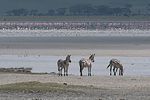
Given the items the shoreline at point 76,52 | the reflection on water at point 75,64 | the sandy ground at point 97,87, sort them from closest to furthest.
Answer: the sandy ground at point 97,87 → the reflection on water at point 75,64 → the shoreline at point 76,52

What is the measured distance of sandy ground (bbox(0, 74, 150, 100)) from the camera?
18672mm

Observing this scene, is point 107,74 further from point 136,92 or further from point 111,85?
point 136,92

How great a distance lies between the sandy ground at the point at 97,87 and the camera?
1867 centimetres

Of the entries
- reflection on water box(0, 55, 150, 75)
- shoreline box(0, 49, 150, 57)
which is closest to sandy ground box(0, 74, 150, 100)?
reflection on water box(0, 55, 150, 75)

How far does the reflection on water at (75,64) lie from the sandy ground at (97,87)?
3262mm

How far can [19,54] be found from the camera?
41.0 meters

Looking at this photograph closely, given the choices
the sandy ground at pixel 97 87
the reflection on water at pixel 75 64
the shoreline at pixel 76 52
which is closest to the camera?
the sandy ground at pixel 97 87

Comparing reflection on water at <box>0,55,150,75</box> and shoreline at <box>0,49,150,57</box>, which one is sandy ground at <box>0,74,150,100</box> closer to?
reflection on water at <box>0,55,150,75</box>

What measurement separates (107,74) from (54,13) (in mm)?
168871

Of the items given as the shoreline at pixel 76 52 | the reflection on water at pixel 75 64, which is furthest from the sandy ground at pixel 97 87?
the shoreline at pixel 76 52

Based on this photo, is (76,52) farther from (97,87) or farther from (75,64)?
(97,87)

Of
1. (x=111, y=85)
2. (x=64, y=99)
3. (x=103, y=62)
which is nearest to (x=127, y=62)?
(x=103, y=62)

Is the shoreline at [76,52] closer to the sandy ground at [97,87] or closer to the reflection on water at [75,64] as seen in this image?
the reflection on water at [75,64]

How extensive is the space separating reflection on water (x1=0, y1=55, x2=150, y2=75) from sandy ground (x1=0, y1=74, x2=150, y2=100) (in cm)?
326
